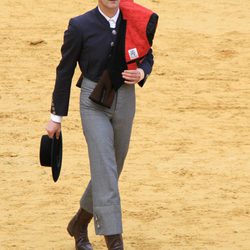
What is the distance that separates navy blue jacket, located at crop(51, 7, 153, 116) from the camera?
7562 millimetres

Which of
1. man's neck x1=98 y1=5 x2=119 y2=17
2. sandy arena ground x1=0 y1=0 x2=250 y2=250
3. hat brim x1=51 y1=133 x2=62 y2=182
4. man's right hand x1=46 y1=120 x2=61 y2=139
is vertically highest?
man's neck x1=98 y1=5 x2=119 y2=17

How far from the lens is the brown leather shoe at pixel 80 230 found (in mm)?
8328

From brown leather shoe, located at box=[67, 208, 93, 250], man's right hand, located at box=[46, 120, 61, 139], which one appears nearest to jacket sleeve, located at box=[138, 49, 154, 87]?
man's right hand, located at box=[46, 120, 61, 139]

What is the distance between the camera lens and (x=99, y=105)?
7723mm

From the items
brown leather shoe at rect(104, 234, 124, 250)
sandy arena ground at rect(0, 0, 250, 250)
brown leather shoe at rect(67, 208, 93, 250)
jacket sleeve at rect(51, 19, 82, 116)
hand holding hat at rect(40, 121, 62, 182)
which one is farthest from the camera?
sandy arena ground at rect(0, 0, 250, 250)

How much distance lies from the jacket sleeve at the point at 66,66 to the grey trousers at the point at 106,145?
5.7 inches

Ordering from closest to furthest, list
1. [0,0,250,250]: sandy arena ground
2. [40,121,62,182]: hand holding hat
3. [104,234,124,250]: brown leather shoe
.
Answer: [104,234,124,250]: brown leather shoe < [40,121,62,182]: hand holding hat < [0,0,250,250]: sandy arena ground

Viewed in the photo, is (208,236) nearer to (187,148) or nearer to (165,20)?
(187,148)

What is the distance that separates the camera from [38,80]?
1347cm

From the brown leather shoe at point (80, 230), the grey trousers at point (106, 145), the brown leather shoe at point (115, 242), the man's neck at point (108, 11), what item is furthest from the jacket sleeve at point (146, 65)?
the brown leather shoe at point (80, 230)

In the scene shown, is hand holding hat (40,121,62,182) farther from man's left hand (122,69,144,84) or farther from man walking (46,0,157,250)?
man's left hand (122,69,144,84)

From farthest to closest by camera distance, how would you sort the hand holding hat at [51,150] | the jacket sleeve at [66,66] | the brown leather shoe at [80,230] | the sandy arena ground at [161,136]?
the sandy arena ground at [161,136], the brown leather shoe at [80,230], the hand holding hat at [51,150], the jacket sleeve at [66,66]

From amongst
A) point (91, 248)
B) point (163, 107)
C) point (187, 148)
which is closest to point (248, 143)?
point (187, 148)

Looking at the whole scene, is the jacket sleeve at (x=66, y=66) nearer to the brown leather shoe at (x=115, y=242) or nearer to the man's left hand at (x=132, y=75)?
the man's left hand at (x=132, y=75)
